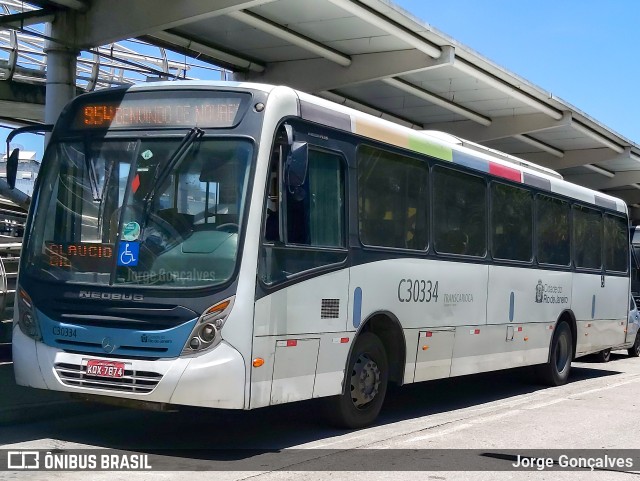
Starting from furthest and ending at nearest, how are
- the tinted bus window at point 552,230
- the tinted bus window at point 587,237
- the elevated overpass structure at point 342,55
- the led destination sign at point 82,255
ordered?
1. the tinted bus window at point 587,237
2. the tinted bus window at point 552,230
3. the elevated overpass structure at point 342,55
4. the led destination sign at point 82,255

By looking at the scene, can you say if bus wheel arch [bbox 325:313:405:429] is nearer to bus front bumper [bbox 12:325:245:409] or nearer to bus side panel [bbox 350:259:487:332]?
bus side panel [bbox 350:259:487:332]

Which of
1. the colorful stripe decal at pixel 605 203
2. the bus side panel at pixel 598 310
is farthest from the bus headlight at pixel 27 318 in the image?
the colorful stripe decal at pixel 605 203

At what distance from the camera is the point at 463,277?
38.4 feet

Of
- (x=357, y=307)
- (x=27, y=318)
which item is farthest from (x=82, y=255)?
(x=357, y=307)

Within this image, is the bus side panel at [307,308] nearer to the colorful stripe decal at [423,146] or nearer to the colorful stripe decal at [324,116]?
the colorful stripe decal at [324,116]

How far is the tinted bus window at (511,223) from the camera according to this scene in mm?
12727

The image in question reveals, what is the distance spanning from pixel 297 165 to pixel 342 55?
986 cm

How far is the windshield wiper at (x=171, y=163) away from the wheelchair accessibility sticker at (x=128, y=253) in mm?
363

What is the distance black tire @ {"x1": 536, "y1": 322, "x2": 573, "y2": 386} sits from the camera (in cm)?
1491

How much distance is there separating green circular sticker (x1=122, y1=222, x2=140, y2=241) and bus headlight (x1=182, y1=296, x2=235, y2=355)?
3.18 feet

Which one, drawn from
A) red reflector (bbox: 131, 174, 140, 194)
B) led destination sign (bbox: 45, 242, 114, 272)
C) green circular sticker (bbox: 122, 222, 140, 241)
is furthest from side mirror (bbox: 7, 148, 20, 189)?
green circular sticker (bbox: 122, 222, 140, 241)

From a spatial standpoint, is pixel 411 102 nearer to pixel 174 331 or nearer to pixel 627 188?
pixel 174 331

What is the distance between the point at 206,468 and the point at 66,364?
1.63 m

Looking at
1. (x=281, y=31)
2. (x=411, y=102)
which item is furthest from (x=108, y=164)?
(x=411, y=102)
